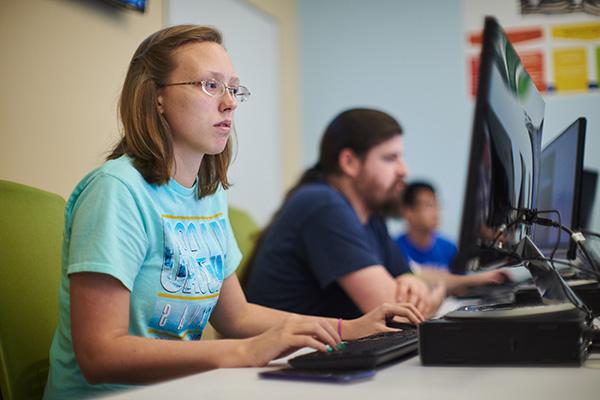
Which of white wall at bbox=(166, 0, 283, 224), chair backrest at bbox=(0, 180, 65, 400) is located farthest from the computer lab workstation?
white wall at bbox=(166, 0, 283, 224)

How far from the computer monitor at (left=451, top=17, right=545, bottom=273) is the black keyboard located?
0.13 meters

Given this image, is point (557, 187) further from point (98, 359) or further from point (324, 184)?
point (98, 359)

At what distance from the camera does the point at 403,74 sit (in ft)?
11.2

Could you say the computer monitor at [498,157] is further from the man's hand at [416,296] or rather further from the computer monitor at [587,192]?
the computer monitor at [587,192]

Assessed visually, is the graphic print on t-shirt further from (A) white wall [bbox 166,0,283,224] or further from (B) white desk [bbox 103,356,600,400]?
(A) white wall [bbox 166,0,283,224]

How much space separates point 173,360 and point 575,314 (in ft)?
1.71

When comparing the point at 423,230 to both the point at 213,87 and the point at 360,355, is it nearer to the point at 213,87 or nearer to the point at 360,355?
the point at 213,87

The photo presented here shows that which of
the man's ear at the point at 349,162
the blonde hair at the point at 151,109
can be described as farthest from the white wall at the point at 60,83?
the man's ear at the point at 349,162

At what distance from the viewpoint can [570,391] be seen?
694 millimetres

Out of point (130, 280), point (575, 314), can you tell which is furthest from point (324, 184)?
point (575, 314)

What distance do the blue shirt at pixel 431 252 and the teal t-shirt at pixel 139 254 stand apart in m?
2.12

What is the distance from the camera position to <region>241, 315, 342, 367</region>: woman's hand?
905mm

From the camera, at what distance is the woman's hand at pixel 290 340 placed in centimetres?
90

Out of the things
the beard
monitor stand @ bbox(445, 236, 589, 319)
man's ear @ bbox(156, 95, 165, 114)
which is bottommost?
monitor stand @ bbox(445, 236, 589, 319)
